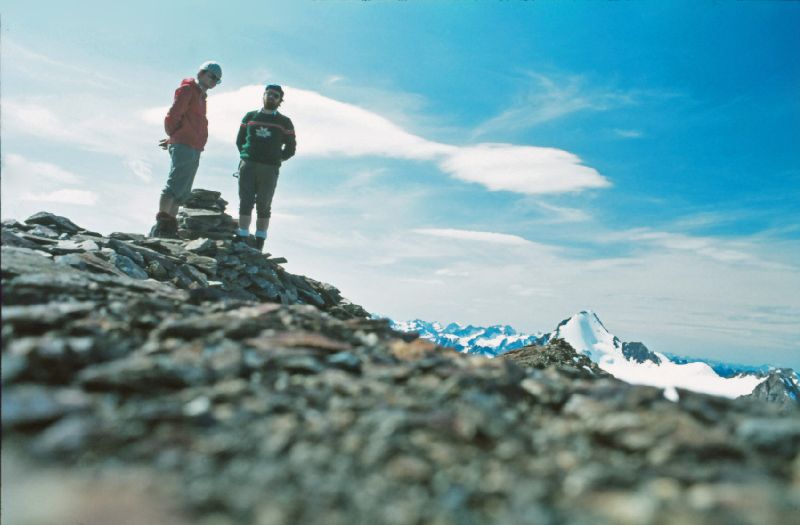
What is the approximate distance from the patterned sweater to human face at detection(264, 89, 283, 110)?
0.87 feet

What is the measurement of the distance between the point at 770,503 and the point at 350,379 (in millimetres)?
3941

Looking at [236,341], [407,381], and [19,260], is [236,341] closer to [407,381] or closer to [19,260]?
[407,381]

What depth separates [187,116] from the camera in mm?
17609

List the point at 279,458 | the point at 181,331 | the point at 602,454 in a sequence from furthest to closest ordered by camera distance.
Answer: the point at 181,331 < the point at 602,454 < the point at 279,458

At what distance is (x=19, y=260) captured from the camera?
29.7ft

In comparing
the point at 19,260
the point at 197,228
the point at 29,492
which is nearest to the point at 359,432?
the point at 29,492

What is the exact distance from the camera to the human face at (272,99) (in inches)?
760

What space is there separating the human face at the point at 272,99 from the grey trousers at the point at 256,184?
7.44 feet

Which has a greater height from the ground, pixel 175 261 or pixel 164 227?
pixel 164 227

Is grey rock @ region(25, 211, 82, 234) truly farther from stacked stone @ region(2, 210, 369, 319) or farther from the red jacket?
the red jacket

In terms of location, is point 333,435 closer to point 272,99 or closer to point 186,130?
point 186,130

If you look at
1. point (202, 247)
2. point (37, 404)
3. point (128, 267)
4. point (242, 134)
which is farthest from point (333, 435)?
point (242, 134)

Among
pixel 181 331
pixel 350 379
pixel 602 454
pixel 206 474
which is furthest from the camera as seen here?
pixel 181 331

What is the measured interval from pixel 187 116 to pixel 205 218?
8210mm
